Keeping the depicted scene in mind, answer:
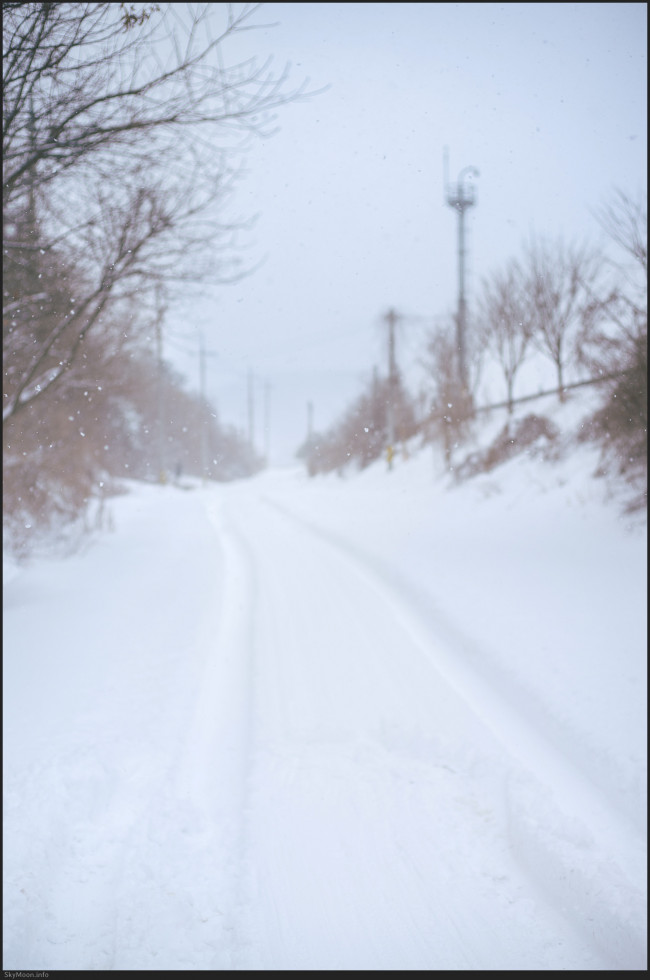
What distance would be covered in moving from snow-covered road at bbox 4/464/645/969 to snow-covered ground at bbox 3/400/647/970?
0.04 ft

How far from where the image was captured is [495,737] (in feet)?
11.3

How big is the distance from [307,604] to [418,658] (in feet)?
5.80

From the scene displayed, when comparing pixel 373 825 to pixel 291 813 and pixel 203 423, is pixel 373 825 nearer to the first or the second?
pixel 291 813

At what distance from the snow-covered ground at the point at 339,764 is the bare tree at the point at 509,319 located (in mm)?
1214

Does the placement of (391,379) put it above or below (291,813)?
above

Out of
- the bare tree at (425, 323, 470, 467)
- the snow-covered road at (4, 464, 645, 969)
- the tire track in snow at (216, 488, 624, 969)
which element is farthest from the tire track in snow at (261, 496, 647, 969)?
the bare tree at (425, 323, 470, 467)

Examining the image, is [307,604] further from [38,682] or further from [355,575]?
[38,682]

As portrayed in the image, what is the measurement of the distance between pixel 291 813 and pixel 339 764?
0.50m

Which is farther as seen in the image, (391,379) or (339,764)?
(339,764)

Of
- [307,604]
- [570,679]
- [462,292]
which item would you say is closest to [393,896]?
[462,292]

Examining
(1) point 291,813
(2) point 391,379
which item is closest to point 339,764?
(1) point 291,813

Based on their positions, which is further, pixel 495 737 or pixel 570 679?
pixel 570 679

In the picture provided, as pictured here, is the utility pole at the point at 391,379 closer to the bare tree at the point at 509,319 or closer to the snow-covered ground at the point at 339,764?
the bare tree at the point at 509,319

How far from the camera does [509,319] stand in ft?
7.92
